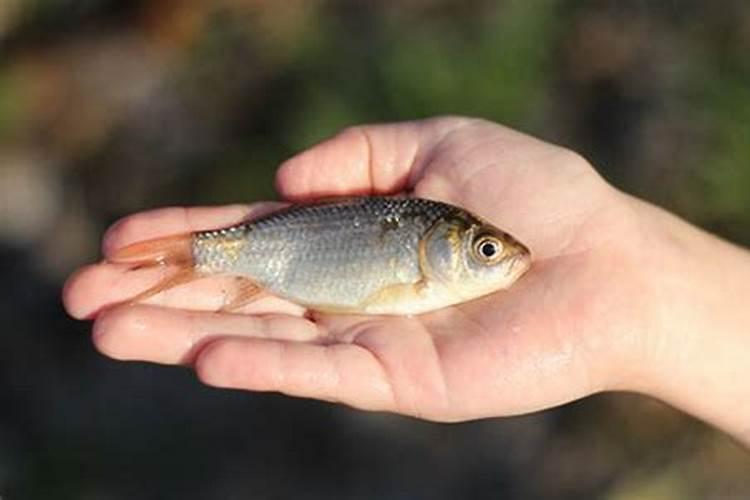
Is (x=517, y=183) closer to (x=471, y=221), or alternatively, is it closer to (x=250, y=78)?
(x=471, y=221)

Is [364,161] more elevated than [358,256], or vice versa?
[364,161]

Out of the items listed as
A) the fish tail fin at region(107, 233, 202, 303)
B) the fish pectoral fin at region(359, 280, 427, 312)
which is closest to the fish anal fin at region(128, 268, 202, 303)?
the fish tail fin at region(107, 233, 202, 303)

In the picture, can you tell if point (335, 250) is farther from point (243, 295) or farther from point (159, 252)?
point (159, 252)

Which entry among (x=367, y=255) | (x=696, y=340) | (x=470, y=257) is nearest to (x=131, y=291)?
(x=367, y=255)

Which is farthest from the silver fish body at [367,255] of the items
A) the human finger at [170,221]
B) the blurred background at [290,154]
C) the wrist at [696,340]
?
the blurred background at [290,154]

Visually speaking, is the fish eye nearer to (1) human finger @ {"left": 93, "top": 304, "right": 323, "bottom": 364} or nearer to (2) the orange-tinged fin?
(1) human finger @ {"left": 93, "top": 304, "right": 323, "bottom": 364}

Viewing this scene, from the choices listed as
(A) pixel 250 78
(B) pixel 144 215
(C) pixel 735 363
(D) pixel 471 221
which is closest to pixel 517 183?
(D) pixel 471 221

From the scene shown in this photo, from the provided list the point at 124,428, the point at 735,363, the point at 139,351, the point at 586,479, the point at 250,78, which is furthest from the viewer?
the point at 250,78
